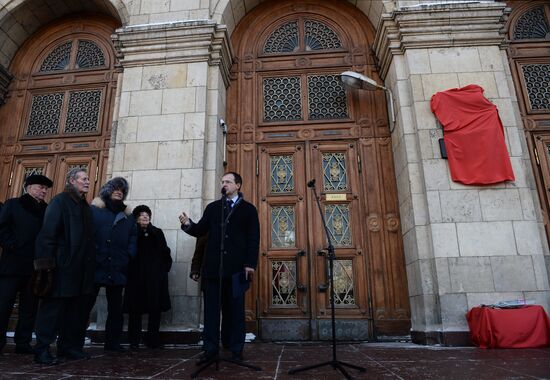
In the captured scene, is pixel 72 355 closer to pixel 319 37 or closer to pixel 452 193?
pixel 452 193

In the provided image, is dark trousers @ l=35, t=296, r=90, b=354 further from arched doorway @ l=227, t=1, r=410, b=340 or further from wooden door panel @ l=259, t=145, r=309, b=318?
wooden door panel @ l=259, t=145, r=309, b=318

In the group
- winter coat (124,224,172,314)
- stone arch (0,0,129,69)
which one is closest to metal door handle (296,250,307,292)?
winter coat (124,224,172,314)

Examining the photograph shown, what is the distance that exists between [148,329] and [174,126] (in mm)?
2745

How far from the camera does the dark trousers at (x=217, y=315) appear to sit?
331cm

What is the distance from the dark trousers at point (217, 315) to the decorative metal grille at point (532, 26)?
6242 mm

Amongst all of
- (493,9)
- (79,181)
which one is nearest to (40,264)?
(79,181)

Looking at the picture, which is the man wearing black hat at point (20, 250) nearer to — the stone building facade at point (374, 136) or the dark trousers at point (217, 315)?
the stone building facade at point (374, 136)

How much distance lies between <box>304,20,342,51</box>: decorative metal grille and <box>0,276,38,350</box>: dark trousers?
538cm

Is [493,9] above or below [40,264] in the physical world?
above

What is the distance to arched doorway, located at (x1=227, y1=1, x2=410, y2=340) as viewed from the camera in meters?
5.51

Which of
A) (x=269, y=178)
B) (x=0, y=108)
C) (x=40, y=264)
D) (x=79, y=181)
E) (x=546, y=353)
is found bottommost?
(x=546, y=353)

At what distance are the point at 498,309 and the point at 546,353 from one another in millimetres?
683

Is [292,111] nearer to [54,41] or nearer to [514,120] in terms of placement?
[514,120]

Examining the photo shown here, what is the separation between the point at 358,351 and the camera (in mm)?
4141
